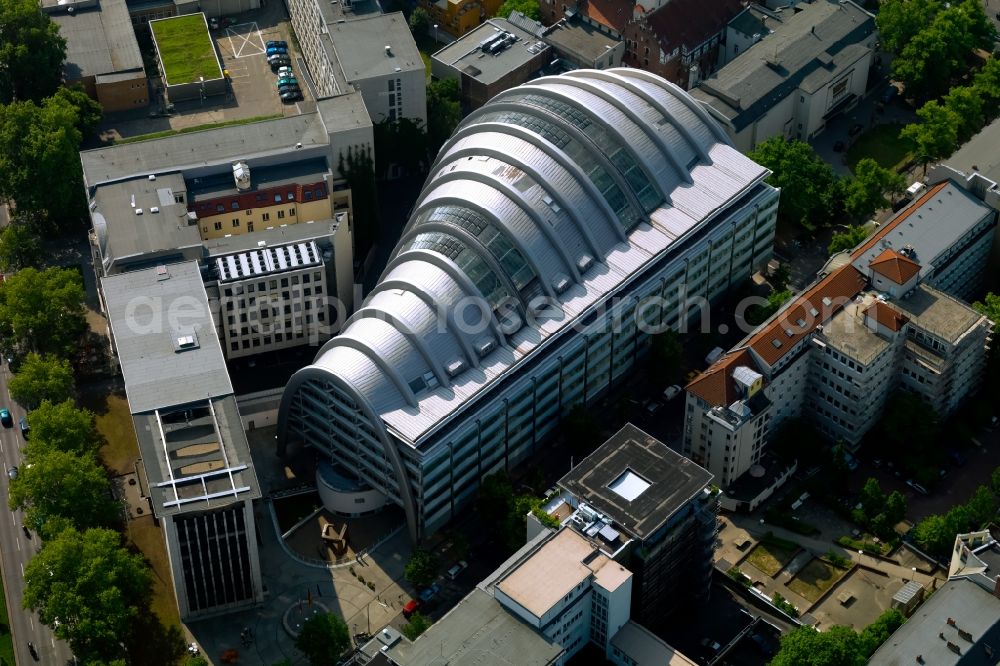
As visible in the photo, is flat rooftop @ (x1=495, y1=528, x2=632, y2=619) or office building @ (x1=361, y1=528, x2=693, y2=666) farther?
flat rooftop @ (x1=495, y1=528, x2=632, y2=619)

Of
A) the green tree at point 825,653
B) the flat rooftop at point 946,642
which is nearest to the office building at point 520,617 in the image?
the green tree at point 825,653

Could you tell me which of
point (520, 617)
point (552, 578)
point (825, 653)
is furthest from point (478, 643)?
point (825, 653)

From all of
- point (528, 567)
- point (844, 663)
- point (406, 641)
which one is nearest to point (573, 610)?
point (528, 567)

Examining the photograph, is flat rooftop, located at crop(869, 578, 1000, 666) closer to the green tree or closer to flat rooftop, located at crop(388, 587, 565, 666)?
the green tree

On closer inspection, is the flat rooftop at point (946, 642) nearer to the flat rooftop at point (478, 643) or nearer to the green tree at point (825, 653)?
the green tree at point (825, 653)

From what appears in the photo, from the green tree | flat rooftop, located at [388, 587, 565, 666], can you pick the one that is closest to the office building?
flat rooftop, located at [388, 587, 565, 666]

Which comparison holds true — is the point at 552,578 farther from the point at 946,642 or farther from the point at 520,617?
the point at 946,642

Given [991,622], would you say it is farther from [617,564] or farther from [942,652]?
[617,564]
